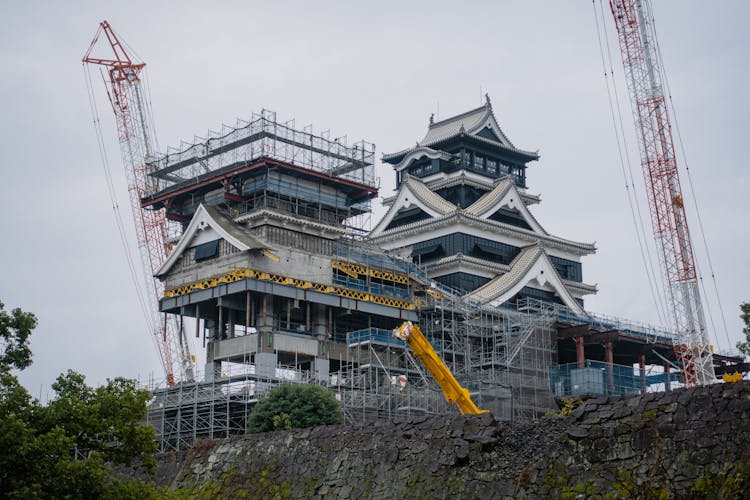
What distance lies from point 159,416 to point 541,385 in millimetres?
32688

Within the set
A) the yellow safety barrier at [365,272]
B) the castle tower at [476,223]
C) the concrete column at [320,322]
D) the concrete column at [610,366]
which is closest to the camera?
the concrete column at [320,322]

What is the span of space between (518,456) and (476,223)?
72362 mm

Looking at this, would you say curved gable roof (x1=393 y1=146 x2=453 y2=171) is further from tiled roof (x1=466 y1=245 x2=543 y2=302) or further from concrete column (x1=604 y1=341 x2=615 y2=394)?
concrete column (x1=604 y1=341 x2=615 y2=394)

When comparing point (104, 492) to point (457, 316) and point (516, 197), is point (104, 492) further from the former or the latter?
point (516, 197)

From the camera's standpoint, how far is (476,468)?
38.0 metres

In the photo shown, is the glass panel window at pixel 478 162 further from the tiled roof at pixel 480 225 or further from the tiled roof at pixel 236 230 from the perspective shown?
the tiled roof at pixel 236 230

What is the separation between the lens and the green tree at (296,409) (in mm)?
66000

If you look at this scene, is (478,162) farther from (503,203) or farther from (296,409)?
(296,409)

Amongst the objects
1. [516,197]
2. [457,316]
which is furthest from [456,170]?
[457,316]

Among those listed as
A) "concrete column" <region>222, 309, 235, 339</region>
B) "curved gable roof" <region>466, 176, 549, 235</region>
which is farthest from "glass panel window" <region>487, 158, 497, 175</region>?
"concrete column" <region>222, 309, 235, 339</region>

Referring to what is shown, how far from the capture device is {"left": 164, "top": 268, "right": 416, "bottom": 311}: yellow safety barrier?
8288 centimetres

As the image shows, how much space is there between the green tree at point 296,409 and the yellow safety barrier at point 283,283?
16.5 m

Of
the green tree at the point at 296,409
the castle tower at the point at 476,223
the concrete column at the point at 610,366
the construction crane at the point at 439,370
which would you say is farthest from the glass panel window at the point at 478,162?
the green tree at the point at 296,409

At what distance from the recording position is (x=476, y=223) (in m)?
108
